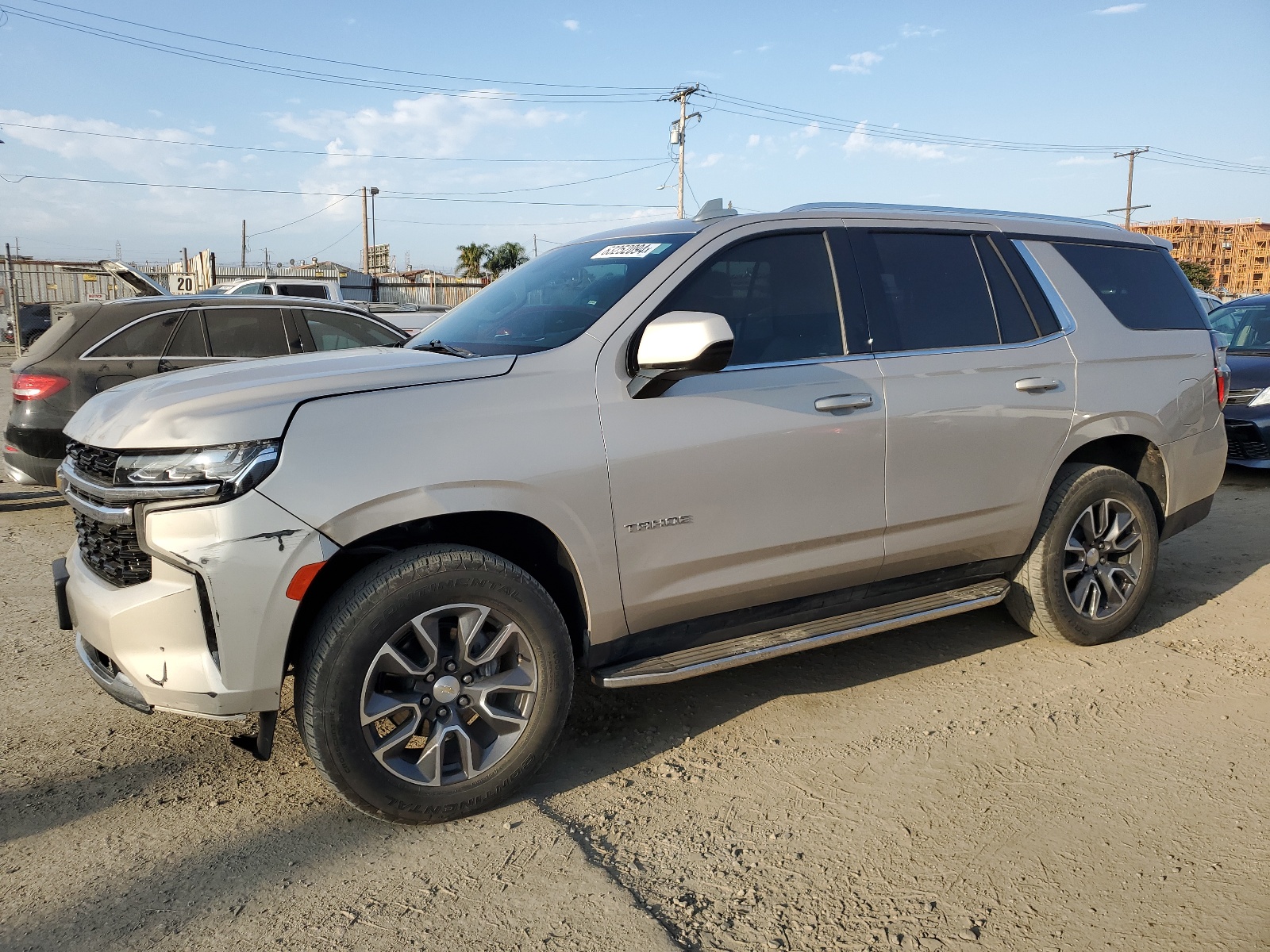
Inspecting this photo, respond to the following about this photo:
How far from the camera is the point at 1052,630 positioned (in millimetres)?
4316

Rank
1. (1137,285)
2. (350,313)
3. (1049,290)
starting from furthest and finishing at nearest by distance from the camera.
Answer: (350,313) < (1137,285) < (1049,290)

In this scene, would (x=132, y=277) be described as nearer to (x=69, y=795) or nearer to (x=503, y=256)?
(x=69, y=795)

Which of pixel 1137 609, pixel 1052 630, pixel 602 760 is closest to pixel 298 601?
pixel 602 760

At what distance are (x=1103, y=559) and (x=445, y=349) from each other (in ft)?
10.3

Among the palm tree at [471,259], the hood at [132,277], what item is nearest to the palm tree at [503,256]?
the palm tree at [471,259]

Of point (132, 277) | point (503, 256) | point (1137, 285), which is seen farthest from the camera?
point (503, 256)

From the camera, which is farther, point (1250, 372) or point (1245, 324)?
point (1245, 324)

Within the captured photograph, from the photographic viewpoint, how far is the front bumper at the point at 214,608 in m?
2.60

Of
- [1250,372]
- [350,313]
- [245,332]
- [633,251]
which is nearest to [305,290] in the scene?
[350,313]

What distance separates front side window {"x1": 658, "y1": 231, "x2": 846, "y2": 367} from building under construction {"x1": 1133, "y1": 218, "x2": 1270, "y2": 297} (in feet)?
426

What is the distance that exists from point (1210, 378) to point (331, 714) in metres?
4.43

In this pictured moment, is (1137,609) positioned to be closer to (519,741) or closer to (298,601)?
(519,741)

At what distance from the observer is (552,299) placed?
3668mm

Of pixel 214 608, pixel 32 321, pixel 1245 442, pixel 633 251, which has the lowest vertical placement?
A: pixel 1245 442
